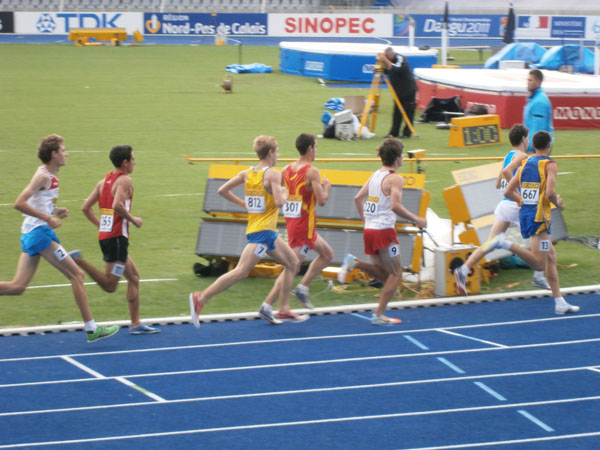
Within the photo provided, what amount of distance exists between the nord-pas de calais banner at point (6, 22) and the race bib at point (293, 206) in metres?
46.5

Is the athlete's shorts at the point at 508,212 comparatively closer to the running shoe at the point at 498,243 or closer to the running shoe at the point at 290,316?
the running shoe at the point at 498,243

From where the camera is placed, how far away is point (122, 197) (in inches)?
290

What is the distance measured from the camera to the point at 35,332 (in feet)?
26.1

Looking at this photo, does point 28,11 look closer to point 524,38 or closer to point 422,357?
point 524,38

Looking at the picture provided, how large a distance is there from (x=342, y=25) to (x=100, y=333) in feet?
147

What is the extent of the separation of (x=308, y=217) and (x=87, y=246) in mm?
3846

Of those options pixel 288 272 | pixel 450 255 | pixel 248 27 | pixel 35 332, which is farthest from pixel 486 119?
pixel 248 27

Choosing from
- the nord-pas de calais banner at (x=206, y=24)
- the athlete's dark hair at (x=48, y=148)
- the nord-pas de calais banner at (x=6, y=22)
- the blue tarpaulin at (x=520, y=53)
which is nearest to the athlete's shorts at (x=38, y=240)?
the athlete's dark hair at (x=48, y=148)

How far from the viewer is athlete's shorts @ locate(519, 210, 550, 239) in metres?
8.12

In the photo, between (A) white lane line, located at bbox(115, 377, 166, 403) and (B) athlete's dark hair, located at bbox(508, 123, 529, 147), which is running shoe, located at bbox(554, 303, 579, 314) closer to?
(B) athlete's dark hair, located at bbox(508, 123, 529, 147)

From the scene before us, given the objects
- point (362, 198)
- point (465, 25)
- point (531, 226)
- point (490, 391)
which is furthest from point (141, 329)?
point (465, 25)

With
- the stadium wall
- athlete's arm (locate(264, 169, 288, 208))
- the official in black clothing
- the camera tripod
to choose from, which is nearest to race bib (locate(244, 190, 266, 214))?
athlete's arm (locate(264, 169, 288, 208))

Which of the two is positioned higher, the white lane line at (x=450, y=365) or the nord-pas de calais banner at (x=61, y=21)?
the nord-pas de calais banner at (x=61, y=21)

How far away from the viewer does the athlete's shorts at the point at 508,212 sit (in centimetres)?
872
